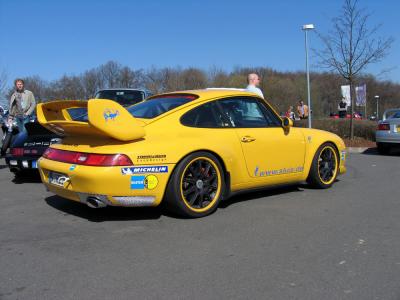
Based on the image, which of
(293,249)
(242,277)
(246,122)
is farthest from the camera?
(246,122)

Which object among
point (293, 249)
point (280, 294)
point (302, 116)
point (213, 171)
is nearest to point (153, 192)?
point (213, 171)

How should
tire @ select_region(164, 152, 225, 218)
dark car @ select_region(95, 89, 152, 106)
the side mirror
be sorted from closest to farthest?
tire @ select_region(164, 152, 225, 218) < the side mirror < dark car @ select_region(95, 89, 152, 106)

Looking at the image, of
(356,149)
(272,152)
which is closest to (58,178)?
(272,152)

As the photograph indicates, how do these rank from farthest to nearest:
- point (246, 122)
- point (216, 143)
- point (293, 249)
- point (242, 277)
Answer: point (246, 122)
point (216, 143)
point (293, 249)
point (242, 277)

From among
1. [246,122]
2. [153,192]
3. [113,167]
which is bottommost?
[153,192]

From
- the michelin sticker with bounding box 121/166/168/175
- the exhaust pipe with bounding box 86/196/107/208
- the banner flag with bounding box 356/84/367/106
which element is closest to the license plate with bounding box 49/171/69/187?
the exhaust pipe with bounding box 86/196/107/208

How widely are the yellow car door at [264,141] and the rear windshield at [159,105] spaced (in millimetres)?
470

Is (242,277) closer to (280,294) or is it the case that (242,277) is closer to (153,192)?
(280,294)

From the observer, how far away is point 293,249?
3922 mm

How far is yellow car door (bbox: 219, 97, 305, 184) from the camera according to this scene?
5.46 m

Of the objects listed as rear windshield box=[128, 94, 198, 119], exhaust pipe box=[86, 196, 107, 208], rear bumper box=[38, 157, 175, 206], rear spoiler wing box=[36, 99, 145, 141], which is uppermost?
rear windshield box=[128, 94, 198, 119]

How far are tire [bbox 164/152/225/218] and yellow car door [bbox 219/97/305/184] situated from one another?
0.52 meters

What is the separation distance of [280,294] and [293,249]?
953 millimetres

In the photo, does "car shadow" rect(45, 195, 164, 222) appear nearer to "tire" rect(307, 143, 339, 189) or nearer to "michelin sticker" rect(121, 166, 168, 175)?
"michelin sticker" rect(121, 166, 168, 175)
